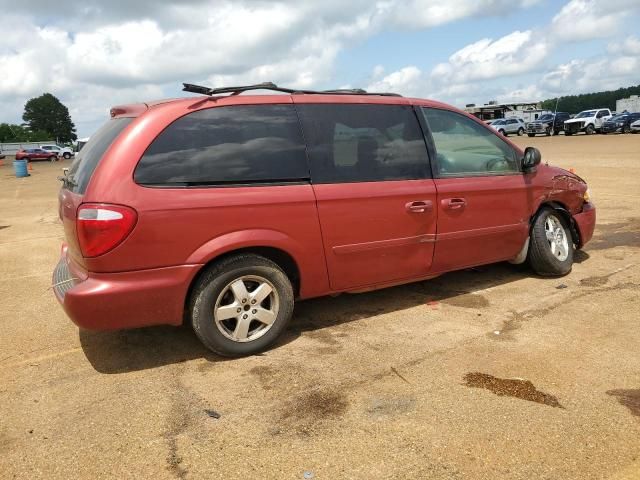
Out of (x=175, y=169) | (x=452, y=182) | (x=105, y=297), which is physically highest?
(x=175, y=169)

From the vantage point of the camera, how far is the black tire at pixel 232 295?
3.47 metres

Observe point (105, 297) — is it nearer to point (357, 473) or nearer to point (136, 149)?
point (136, 149)

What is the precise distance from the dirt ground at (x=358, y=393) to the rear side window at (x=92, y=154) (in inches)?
48.0

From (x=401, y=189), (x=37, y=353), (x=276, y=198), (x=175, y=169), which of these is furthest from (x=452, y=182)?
(x=37, y=353)

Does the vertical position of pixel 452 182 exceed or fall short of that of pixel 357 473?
it exceeds it

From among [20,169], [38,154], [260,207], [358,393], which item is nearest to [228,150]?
[260,207]

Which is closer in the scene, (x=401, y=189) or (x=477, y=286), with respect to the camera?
(x=401, y=189)

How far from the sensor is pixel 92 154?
11.9ft

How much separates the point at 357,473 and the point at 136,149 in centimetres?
225

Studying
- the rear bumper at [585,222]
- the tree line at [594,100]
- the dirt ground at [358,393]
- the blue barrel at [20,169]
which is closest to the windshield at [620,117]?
the rear bumper at [585,222]

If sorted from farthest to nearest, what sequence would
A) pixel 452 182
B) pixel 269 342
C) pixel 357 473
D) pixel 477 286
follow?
pixel 477 286 < pixel 452 182 < pixel 269 342 < pixel 357 473

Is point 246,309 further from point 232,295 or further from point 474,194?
point 474,194

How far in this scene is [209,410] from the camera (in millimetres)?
2996

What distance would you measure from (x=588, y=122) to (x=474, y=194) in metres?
37.9
